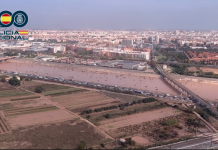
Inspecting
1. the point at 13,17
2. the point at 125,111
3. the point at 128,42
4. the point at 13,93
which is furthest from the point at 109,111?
the point at 128,42

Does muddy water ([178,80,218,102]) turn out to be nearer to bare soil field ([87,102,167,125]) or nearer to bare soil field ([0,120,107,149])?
bare soil field ([87,102,167,125])

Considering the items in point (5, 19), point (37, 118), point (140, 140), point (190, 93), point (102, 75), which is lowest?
point (140, 140)

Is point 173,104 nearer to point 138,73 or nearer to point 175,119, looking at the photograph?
point 175,119

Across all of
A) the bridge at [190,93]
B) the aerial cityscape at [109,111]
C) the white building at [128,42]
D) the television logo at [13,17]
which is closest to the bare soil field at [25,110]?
the aerial cityscape at [109,111]

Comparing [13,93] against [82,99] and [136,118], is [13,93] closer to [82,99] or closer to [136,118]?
[82,99]

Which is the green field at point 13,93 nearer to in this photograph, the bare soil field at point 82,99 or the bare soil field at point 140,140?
the bare soil field at point 82,99

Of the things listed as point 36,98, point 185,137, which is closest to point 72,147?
point 185,137
